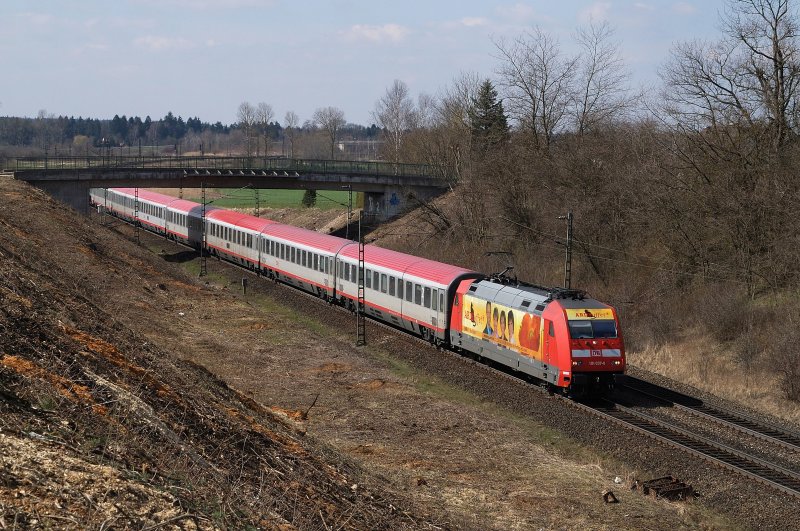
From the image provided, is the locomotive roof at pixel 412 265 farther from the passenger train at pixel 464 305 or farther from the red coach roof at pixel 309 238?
the red coach roof at pixel 309 238

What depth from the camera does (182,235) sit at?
6494 centimetres

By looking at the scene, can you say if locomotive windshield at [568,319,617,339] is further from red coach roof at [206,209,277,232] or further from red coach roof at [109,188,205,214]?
red coach roof at [109,188,205,214]

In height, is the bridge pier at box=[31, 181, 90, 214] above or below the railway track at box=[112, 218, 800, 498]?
above

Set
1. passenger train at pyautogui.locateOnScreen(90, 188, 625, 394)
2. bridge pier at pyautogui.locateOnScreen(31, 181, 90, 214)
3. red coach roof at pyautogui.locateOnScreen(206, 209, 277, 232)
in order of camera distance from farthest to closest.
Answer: bridge pier at pyautogui.locateOnScreen(31, 181, 90, 214), red coach roof at pyautogui.locateOnScreen(206, 209, 277, 232), passenger train at pyautogui.locateOnScreen(90, 188, 625, 394)

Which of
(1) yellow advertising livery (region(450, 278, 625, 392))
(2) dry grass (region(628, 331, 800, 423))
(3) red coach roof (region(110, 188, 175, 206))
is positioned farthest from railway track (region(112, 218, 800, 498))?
(3) red coach roof (region(110, 188, 175, 206))

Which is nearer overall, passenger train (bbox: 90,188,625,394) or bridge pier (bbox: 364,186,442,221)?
passenger train (bbox: 90,188,625,394)

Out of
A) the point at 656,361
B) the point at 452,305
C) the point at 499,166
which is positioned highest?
the point at 499,166

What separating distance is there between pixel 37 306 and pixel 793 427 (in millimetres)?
19687

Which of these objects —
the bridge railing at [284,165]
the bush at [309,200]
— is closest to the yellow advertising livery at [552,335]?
the bridge railing at [284,165]

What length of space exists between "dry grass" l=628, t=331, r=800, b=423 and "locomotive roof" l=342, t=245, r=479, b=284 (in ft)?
24.6

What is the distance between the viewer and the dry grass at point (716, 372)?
2664cm

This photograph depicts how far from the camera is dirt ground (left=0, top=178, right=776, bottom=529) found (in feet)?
43.2

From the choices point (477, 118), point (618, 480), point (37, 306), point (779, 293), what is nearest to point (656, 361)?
point (779, 293)

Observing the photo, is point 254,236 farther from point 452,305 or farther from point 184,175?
point 452,305
